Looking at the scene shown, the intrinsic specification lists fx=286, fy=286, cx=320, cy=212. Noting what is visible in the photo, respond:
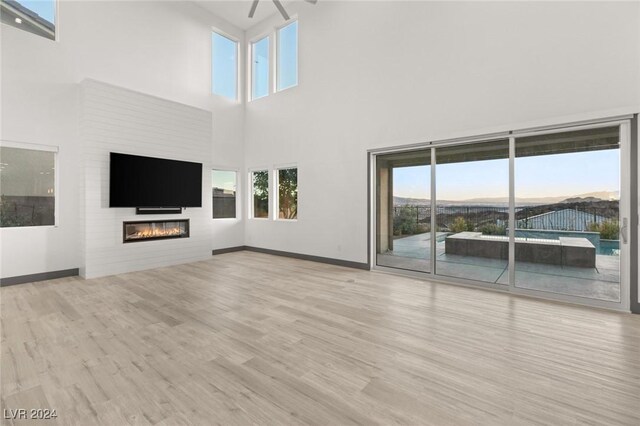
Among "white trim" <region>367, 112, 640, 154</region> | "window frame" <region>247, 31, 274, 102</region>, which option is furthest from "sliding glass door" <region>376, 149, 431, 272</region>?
"window frame" <region>247, 31, 274, 102</region>

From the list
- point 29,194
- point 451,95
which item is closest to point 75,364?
point 29,194

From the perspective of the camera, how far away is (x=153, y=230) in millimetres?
5910

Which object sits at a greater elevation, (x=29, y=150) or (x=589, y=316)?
(x=29, y=150)

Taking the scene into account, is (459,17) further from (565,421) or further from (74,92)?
(74,92)

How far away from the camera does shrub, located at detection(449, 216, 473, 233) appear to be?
15.0 feet

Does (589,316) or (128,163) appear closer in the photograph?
(589,316)

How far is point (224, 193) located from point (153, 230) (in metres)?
2.12

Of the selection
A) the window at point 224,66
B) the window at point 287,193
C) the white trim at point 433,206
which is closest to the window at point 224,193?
the window at point 287,193

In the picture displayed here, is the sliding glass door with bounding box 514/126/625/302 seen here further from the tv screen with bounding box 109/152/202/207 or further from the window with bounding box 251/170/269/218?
the tv screen with bounding box 109/152/202/207

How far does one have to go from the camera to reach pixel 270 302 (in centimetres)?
376

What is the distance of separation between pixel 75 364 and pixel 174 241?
413 centimetres

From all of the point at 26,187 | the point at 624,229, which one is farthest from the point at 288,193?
the point at 624,229

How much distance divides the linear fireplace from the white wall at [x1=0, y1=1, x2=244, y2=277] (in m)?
0.69

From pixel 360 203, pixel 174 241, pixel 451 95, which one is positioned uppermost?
pixel 451 95
